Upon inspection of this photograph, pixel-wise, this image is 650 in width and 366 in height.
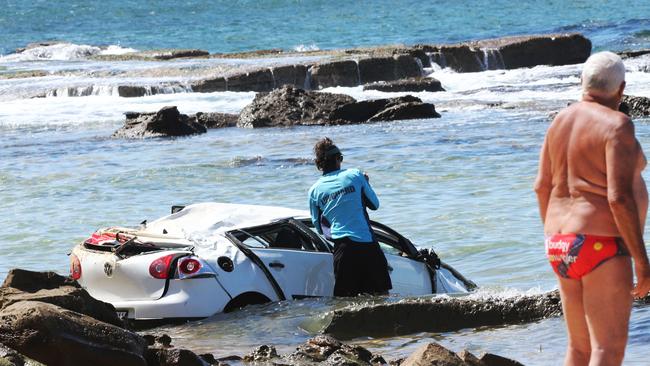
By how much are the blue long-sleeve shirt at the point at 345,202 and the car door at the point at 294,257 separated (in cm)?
30

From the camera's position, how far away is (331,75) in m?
34.4

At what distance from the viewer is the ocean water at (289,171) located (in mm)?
9258

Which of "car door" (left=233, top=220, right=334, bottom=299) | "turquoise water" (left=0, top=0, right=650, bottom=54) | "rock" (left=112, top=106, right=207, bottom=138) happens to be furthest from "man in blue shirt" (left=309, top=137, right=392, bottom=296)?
"turquoise water" (left=0, top=0, right=650, bottom=54)

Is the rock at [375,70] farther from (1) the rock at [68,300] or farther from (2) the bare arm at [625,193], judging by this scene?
(2) the bare arm at [625,193]

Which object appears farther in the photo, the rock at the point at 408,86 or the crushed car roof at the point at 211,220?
the rock at the point at 408,86

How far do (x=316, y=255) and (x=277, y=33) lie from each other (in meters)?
57.7

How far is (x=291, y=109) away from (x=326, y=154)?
1768cm

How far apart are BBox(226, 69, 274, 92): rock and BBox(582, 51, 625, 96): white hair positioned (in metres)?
29.0

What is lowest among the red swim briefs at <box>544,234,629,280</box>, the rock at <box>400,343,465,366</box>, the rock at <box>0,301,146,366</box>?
the rock at <box>400,343,465,366</box>

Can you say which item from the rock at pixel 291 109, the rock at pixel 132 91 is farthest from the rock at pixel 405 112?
the rock at pixel 132 91

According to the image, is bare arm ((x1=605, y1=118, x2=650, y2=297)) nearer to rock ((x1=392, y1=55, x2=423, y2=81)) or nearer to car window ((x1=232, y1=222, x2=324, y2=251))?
car window ((x1=232, y1=222, x2=324, y2=251))

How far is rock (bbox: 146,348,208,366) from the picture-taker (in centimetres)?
701

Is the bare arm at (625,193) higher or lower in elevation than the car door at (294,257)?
higher

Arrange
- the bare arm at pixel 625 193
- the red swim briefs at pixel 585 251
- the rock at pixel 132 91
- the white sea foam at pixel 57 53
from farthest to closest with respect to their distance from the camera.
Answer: the white sea foam at pixel 57 53, the rock at pixel 132 91, the red swim briefs at pixel 585 251, the bare arm at pixel 625 193
